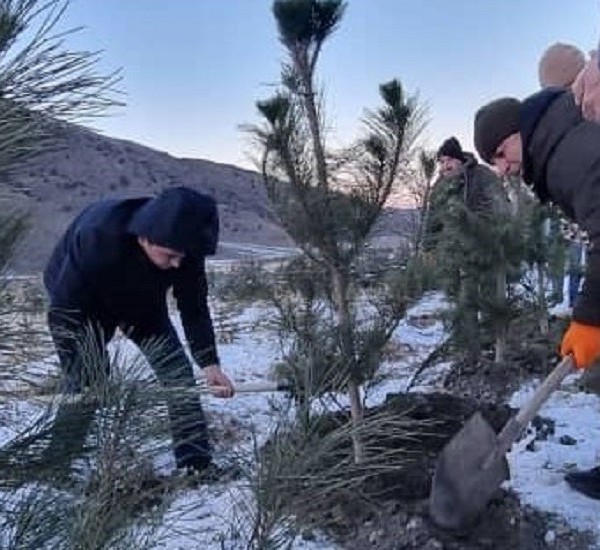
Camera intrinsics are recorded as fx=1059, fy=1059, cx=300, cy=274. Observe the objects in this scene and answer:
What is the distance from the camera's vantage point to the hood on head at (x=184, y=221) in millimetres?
3105

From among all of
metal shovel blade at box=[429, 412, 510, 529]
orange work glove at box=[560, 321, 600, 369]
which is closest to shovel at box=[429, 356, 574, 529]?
metal shovel blade at box=[429, 412, 510, 529]

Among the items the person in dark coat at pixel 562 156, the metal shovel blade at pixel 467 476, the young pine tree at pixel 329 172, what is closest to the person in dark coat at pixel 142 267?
the young pine tree at pixel 329 172

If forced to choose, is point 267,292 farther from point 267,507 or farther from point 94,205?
point 267,507

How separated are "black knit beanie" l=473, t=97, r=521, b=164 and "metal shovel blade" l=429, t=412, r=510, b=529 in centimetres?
91

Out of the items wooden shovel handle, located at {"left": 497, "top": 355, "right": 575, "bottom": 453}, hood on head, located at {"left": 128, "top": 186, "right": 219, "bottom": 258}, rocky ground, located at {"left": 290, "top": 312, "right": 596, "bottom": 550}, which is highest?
hood on head, located at {"left": 128, "top": 186, "right": 219, "bottom": 258}

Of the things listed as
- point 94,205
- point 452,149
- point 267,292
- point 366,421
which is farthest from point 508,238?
point 366,421

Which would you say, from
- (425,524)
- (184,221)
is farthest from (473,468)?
(184,221)

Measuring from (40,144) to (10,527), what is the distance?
1.67 feet

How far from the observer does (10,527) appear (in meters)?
1.41

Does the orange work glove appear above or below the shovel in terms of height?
above

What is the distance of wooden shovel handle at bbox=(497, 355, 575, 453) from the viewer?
3.19 m

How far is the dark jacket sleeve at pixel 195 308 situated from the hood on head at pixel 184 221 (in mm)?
505

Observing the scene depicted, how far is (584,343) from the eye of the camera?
9.78 ft

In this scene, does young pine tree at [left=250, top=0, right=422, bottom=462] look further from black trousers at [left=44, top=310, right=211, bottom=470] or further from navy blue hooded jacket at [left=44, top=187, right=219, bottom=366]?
black trousers at [left=44, top=310, right=211, bottom=470]
